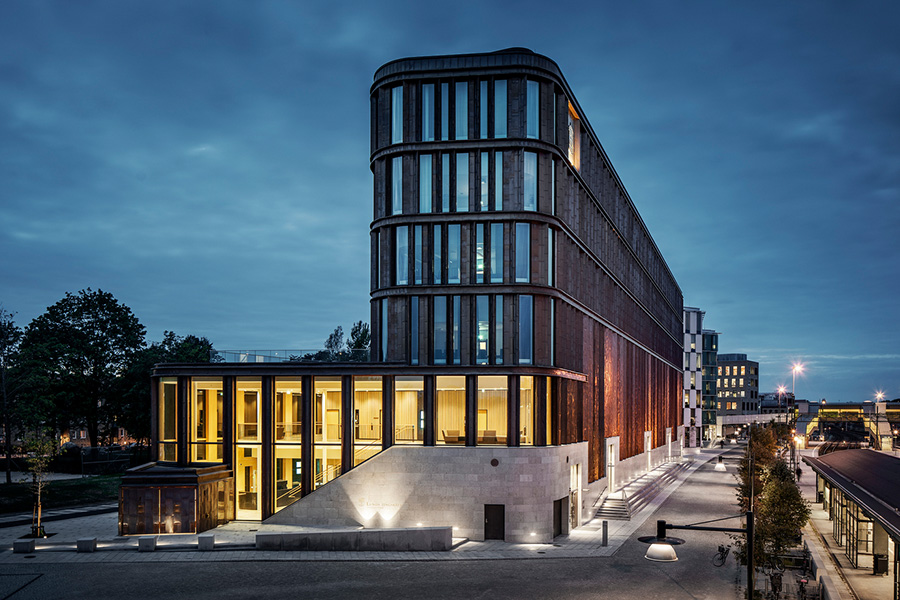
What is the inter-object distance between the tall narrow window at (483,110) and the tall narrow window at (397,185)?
5426mm

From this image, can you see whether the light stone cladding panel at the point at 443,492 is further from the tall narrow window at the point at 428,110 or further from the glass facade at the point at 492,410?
the tall narrow window at the point at 428,110

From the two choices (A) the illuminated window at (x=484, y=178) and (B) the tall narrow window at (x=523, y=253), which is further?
(A) the illuminated window at (x=484, y=178)

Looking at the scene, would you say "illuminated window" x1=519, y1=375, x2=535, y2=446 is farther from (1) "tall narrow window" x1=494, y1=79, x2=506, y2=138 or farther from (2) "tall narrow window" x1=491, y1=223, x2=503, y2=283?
(1) "tall narrow window" x1=494, y1=79, x2=506, y2=138

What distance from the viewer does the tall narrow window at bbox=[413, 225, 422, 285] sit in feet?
154

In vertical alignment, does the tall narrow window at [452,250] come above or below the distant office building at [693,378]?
above

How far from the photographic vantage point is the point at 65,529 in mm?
43188

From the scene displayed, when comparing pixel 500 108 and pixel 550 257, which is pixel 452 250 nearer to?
pixel 550 257

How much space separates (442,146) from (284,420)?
19.6m

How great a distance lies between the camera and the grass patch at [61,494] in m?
52.6

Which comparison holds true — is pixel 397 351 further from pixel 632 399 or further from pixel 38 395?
pixel 38 395

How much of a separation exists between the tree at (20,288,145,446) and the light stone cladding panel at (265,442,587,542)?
46882 millimetres

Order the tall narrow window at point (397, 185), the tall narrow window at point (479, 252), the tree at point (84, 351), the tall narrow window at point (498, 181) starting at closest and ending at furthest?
the tall narrow window at point (479, 252) → the tall narrow window at point (498, 181) → the tall narrow window at point (397, 185) → the tree at point (84, 351)

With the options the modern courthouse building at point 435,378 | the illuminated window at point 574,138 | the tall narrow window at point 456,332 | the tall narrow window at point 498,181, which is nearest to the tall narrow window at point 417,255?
the modern courthouse building at point 435,378

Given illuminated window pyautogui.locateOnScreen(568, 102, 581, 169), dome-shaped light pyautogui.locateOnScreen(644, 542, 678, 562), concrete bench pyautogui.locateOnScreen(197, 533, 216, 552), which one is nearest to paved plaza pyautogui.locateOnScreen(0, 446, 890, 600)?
concrete bench pyautogui.locateOnScreen(197, 533, 216, 552)
